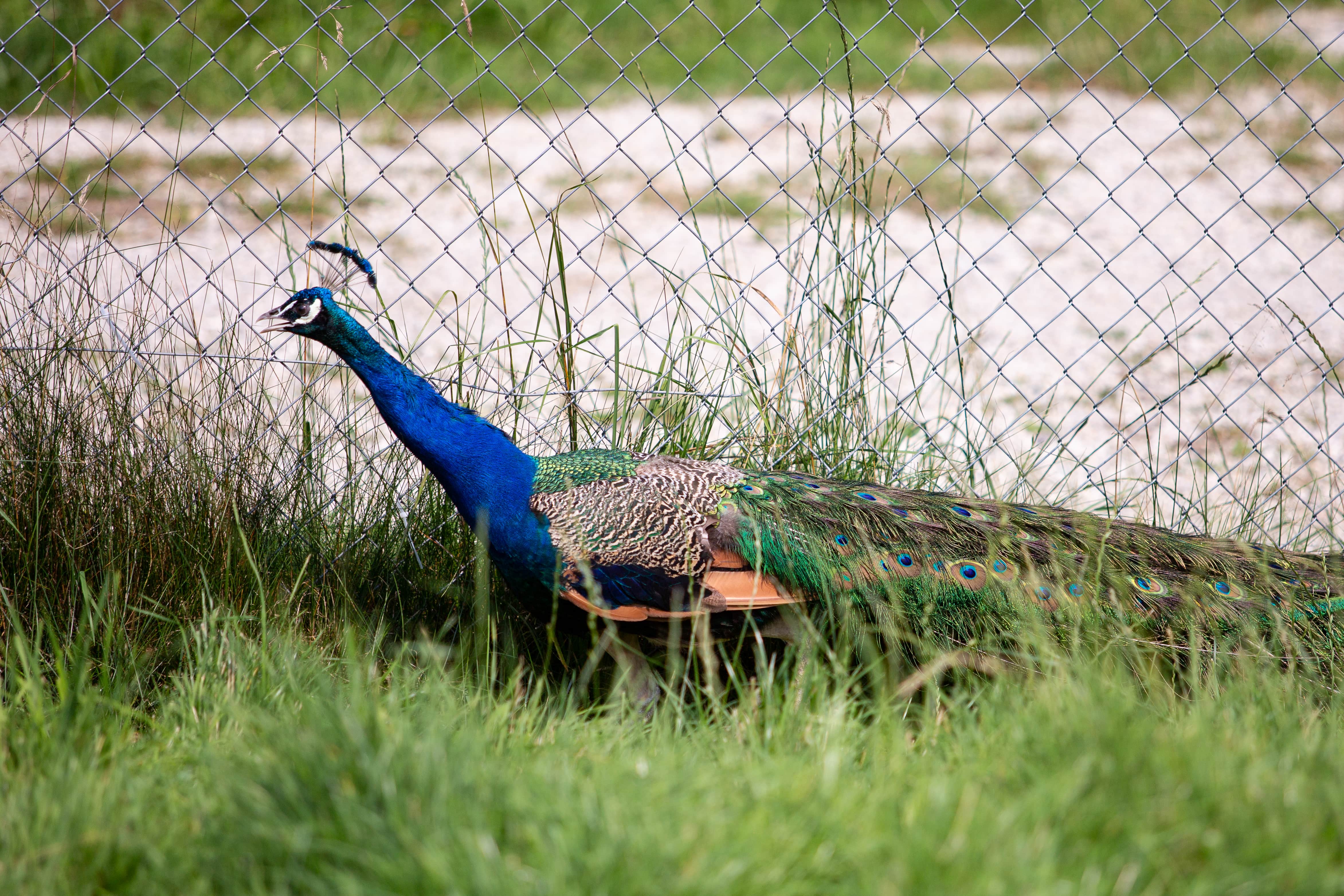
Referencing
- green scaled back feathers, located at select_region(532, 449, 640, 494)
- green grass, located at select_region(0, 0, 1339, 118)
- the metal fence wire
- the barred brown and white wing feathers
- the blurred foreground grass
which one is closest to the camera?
the blurred foreground grass

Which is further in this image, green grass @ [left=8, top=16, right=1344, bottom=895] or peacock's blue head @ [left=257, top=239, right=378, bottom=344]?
peacock's blue head @ [left=257, top=239, right=378, bottom=344]

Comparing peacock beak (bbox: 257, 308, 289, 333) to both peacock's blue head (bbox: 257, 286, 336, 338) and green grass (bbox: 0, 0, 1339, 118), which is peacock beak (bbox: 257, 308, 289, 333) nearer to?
peacock's blue head (bbox: 257, 286, 336, 338)

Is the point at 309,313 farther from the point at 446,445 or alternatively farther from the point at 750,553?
the point at 750,553

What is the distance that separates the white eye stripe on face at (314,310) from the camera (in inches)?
92.7

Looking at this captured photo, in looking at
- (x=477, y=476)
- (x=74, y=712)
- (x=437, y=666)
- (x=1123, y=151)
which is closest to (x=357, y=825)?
(x=437, y=666)

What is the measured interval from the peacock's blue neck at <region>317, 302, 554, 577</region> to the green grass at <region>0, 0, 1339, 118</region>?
4.42 metres

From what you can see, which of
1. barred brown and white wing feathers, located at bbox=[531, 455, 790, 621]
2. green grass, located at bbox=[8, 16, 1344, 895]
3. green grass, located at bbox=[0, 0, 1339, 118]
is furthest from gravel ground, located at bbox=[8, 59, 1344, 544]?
barred brown and white wing feathers, located at bbox=[531, 455, 790, 621]

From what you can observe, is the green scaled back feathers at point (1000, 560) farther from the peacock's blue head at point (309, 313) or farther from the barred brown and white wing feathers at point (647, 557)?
the peacock's blue head at point (309, 313)

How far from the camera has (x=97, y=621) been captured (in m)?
2.29

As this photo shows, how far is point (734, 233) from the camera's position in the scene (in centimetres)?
451

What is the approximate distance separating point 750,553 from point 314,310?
1.13 meters

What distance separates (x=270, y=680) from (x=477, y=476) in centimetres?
62

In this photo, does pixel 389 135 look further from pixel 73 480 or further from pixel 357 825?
pixel 357 825

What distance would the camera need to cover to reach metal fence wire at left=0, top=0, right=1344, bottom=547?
2811mm
